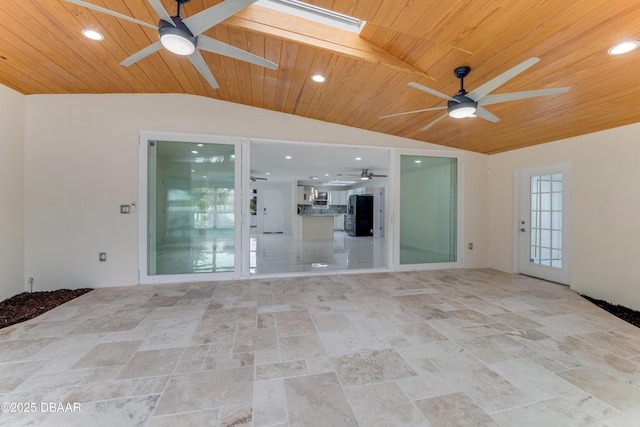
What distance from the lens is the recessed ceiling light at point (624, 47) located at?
1.77 meters

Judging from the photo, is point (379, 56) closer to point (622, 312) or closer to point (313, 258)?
point (622, 312)

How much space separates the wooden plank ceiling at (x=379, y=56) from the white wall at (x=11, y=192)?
0.30 metres

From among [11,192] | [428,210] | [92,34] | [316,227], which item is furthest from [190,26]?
[316,227]

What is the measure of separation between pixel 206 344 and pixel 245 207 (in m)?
2.19

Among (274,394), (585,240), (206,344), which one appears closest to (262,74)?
(206,344)

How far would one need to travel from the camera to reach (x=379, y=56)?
233cm

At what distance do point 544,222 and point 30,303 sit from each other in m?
7.13

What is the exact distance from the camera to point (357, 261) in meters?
5.43

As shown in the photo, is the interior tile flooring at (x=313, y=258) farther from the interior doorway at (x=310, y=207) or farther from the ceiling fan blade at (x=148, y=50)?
the ceiling fan blade at (x=148, y=50)

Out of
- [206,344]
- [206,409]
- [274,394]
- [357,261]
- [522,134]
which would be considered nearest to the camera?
[206,409]

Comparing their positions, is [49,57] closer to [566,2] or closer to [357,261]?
[566,2]

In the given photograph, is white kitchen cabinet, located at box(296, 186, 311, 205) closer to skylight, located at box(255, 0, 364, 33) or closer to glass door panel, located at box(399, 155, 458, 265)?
glass door panel, located at box(399, 155, 458, 265)

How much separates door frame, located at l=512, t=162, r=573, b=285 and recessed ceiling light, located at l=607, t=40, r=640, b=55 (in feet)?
7.81

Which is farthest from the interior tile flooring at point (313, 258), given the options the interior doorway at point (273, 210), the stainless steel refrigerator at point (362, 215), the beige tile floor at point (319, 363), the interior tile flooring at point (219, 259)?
the interior doorway at point (273, 210)
